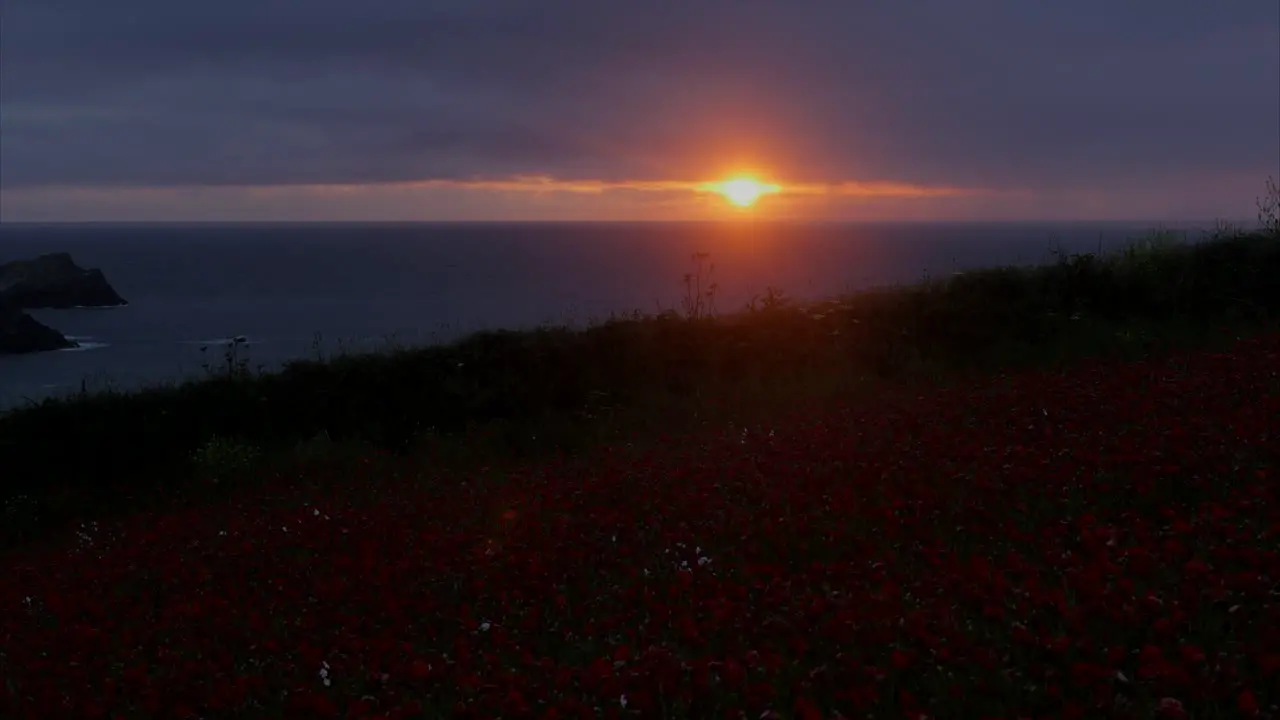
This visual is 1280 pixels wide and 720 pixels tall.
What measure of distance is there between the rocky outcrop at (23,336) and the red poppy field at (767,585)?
9420 cm

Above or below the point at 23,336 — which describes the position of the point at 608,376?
above

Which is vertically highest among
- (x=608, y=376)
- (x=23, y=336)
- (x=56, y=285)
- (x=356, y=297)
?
(x=608, y=376)

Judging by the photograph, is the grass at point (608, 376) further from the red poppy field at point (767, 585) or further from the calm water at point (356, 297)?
the calm water at point (356, 297)

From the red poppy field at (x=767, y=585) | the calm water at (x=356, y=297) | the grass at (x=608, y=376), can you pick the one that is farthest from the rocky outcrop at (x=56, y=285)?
the red poppy field at (x=767, y=585)

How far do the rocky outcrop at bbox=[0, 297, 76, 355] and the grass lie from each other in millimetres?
88382

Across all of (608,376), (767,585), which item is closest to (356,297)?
(608,376)

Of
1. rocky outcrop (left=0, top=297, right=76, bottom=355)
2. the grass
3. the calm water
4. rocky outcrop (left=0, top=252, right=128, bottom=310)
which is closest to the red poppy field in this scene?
the grass

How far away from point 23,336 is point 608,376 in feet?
309

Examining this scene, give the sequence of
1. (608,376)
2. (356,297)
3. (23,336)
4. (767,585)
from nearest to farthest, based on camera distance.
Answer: (767,585) → (608,376) → (23,336) → (356,297)

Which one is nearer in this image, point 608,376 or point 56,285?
point 608,376

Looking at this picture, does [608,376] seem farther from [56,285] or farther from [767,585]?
[56,285]

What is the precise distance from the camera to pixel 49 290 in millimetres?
125938

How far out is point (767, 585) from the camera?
17.0 feet

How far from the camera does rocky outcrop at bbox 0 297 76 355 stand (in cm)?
8831
